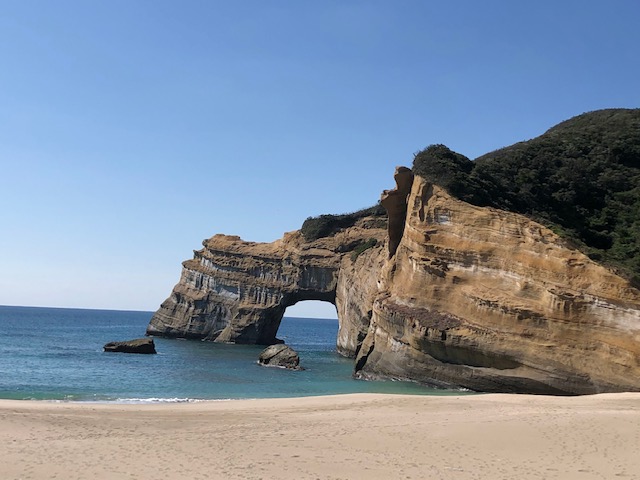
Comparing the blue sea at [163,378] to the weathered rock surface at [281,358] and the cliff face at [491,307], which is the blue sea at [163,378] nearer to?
the weathered rock surface at [281,358]

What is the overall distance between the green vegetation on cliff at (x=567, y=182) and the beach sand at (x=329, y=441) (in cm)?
1138

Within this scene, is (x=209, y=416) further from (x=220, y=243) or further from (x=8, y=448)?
(x=220, y=243)

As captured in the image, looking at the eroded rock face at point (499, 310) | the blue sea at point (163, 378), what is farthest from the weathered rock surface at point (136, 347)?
the eroded rock face at point (499, 310)

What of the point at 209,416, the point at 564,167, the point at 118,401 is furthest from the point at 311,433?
the point at 564,167

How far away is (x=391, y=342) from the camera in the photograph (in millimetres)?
33438

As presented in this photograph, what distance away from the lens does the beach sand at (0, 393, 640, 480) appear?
1181 cm

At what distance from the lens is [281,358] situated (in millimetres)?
40469

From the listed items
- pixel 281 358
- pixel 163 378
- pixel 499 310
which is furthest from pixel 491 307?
pixel 163 378

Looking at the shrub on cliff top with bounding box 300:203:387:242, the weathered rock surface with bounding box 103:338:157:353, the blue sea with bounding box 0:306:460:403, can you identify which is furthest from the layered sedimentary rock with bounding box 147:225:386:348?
the weathered rock surface with bounding box 103:338:157:353

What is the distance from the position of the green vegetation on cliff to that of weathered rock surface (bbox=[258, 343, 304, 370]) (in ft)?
49.4

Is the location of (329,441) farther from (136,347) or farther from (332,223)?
(332,223)

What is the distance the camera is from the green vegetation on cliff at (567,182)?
99.0ft

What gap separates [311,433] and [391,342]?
59.7 ft

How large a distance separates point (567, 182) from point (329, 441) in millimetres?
24394
